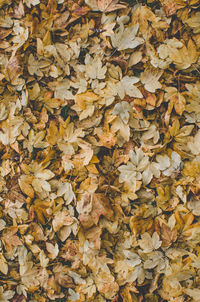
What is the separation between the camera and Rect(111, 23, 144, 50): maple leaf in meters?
1.25

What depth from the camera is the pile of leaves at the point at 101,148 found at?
1276 mm

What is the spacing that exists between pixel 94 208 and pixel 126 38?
774 millimetres

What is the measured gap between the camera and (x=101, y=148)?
53.8 inches

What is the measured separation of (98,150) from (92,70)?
37 centimetres

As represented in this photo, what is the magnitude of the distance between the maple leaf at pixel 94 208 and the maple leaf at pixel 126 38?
68 cm

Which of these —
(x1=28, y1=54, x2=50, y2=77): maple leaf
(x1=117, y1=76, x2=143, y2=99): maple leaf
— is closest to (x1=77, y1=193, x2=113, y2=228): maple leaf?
(x1=117, y1=76, x2=143, y2=99): maple leaf

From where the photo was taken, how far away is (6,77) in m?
1.38

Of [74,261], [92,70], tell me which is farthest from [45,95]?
[74,261]

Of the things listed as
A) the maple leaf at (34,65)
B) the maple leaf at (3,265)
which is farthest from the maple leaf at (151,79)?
the maple leaf at (3,265)

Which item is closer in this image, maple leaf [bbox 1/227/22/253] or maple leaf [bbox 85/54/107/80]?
maple leaf [bbox 85/54/107/80]

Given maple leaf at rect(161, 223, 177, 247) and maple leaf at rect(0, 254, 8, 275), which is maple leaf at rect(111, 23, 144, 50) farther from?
maple leaf at rect(0, 254, 8, 275)

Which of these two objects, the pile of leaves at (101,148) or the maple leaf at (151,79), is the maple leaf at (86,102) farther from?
the maple leaf at (151,79)

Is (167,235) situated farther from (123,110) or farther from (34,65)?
(34,65)

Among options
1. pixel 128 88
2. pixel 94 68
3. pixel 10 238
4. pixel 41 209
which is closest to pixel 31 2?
pixel 94 68
